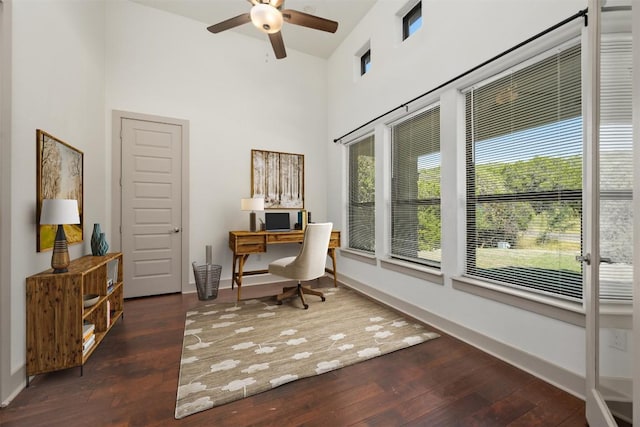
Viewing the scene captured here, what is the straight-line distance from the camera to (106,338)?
2.37m

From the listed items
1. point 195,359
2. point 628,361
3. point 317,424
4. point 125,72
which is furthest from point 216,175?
point 628,361

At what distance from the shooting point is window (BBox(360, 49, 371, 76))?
3.98 metres

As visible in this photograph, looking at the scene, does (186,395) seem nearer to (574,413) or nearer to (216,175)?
(574,413)

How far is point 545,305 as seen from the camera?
175 cm

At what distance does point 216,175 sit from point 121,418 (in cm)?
306

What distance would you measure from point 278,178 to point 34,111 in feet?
9.24

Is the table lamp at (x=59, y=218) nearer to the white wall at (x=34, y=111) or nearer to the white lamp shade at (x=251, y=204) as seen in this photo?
the white wall at (x=34, y=111)

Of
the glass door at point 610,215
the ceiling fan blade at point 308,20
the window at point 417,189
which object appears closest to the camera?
the glass door at point 610,215

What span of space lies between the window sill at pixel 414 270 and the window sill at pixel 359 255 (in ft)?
0.62

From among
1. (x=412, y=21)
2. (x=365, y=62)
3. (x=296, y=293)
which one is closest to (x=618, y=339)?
(x=296, y=293)

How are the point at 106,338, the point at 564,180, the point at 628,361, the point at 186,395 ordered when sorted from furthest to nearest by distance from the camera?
the point at 106,338, the point at 564,180, the point at 186,395, the point at 628,361

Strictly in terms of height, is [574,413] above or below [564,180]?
below

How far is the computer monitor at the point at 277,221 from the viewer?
3.93m

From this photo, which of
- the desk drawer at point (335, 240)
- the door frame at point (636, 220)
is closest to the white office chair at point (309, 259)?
the desk drawer at point (335, 240)
